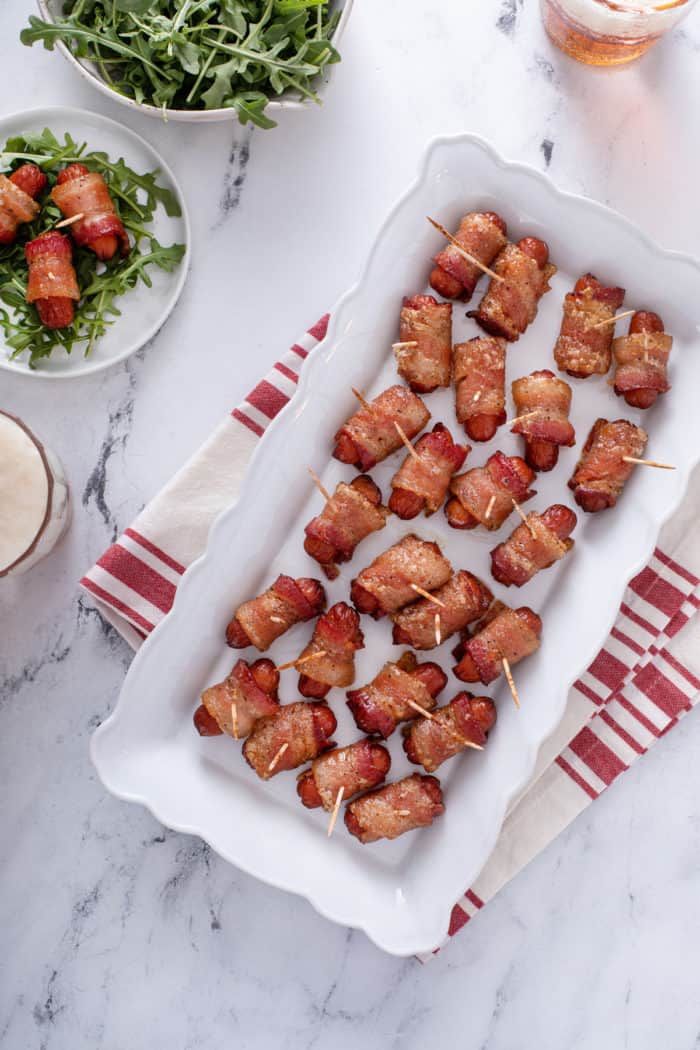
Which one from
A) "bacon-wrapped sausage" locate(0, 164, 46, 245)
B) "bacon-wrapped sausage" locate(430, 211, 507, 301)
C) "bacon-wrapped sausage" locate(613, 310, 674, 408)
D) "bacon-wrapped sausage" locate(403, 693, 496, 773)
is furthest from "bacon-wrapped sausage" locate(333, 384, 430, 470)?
"bacon-wrapped sausage" locate(0, 164, 46, 245)

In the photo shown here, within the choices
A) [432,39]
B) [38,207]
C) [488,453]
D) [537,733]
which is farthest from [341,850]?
[432,39]

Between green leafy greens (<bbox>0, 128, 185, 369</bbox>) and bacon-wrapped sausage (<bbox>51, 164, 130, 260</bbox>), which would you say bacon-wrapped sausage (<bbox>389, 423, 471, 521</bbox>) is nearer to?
green leafy greens (<bbox>0, 128, 185, 369</bbox>)

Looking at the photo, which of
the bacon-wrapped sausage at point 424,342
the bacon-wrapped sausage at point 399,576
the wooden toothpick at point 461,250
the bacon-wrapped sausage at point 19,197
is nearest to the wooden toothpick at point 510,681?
the bacon-wrapped sausage at point 399,576

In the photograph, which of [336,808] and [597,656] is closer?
[336,808]

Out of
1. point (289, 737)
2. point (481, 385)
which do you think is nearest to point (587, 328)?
point (481, 385)

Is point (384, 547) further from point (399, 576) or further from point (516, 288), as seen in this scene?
point (516, 288)
